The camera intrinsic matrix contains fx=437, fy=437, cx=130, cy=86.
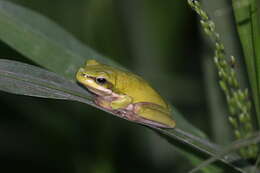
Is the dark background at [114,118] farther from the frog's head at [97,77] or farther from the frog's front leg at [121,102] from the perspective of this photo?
the frog's head at [97,77]

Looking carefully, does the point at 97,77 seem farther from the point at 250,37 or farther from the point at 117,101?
the point at 250,37

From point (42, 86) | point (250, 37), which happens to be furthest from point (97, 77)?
point (250, 37)

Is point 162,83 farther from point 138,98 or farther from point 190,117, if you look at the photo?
point 138,98

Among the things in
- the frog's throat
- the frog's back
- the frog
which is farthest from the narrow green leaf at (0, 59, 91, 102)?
the frog's back

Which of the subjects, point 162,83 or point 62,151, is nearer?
point 62,151

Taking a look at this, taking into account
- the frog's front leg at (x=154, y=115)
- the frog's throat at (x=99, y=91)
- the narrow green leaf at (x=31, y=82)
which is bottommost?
the frog's front leg at (x=154, y=115)

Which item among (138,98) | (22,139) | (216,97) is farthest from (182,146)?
(22,139)

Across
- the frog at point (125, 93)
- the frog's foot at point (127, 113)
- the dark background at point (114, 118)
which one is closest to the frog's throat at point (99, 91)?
the frog at point (125, 93)

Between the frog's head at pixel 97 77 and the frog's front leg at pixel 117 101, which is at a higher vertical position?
the frog's head at pixel 97 77
